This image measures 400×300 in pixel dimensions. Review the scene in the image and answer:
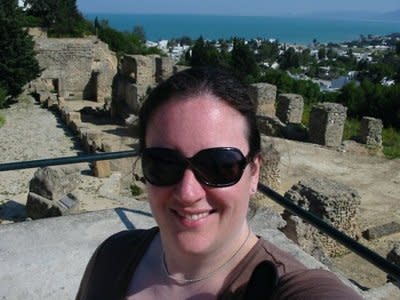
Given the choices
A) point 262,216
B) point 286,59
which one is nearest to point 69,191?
point 262,216

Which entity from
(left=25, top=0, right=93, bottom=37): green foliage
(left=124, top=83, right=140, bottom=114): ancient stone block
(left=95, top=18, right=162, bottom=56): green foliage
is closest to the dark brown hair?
(left=124, top=83, right=140, bottom=114): ancient stone block

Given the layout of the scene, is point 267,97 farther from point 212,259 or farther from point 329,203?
point 212,259

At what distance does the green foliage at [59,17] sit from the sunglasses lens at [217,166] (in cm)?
3744

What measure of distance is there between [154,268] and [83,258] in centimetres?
230

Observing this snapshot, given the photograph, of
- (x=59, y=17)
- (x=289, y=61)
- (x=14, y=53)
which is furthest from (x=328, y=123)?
(x=289, y=61)

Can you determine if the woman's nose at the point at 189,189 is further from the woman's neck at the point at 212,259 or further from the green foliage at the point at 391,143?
the green foliage at the point at 391,143

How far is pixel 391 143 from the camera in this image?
19891 millimetres

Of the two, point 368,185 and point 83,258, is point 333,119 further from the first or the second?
point 83,258

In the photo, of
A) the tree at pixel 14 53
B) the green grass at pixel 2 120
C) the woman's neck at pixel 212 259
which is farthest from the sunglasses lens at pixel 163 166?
the tree at pixel 14 53

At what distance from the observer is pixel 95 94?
1208 inches

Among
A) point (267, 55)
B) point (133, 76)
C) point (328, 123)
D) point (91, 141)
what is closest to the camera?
point (91, 141)

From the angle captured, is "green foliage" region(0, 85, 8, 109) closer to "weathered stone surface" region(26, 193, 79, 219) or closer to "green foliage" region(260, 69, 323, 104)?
"weathered stone surface" region(26, 193, 79, 219)

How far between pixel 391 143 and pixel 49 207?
15.5 m

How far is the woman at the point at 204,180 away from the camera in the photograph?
1.76 meters
